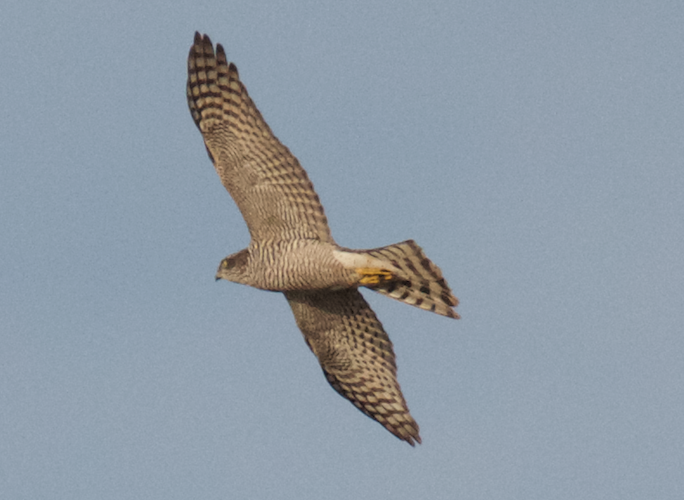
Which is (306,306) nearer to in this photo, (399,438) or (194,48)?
(399,438)

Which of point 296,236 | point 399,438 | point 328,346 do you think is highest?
point 296,236

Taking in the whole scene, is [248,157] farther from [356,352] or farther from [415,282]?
[356,352]

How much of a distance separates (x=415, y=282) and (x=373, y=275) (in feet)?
1.56

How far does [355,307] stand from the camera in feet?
56.0

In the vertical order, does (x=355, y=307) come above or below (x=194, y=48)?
below

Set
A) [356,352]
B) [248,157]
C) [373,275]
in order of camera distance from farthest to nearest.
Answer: [356,352] → [248,157] → [373,275]

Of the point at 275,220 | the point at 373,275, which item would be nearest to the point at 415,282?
the point at 373,275

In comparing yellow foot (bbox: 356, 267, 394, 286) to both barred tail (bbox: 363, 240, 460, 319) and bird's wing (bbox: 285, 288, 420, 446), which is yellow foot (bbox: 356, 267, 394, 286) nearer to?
barred tail (bbox: 363, 240, 460, 319)

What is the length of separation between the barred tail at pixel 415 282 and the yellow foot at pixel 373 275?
0.17 feet

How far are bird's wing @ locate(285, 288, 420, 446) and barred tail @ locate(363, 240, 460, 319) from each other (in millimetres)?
1092

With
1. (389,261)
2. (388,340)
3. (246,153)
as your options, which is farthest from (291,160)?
(388,340)

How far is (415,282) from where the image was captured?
52.0 feet

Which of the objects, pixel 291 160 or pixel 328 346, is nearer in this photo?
pixel 291 160

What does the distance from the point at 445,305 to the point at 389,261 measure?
2.63 feet
